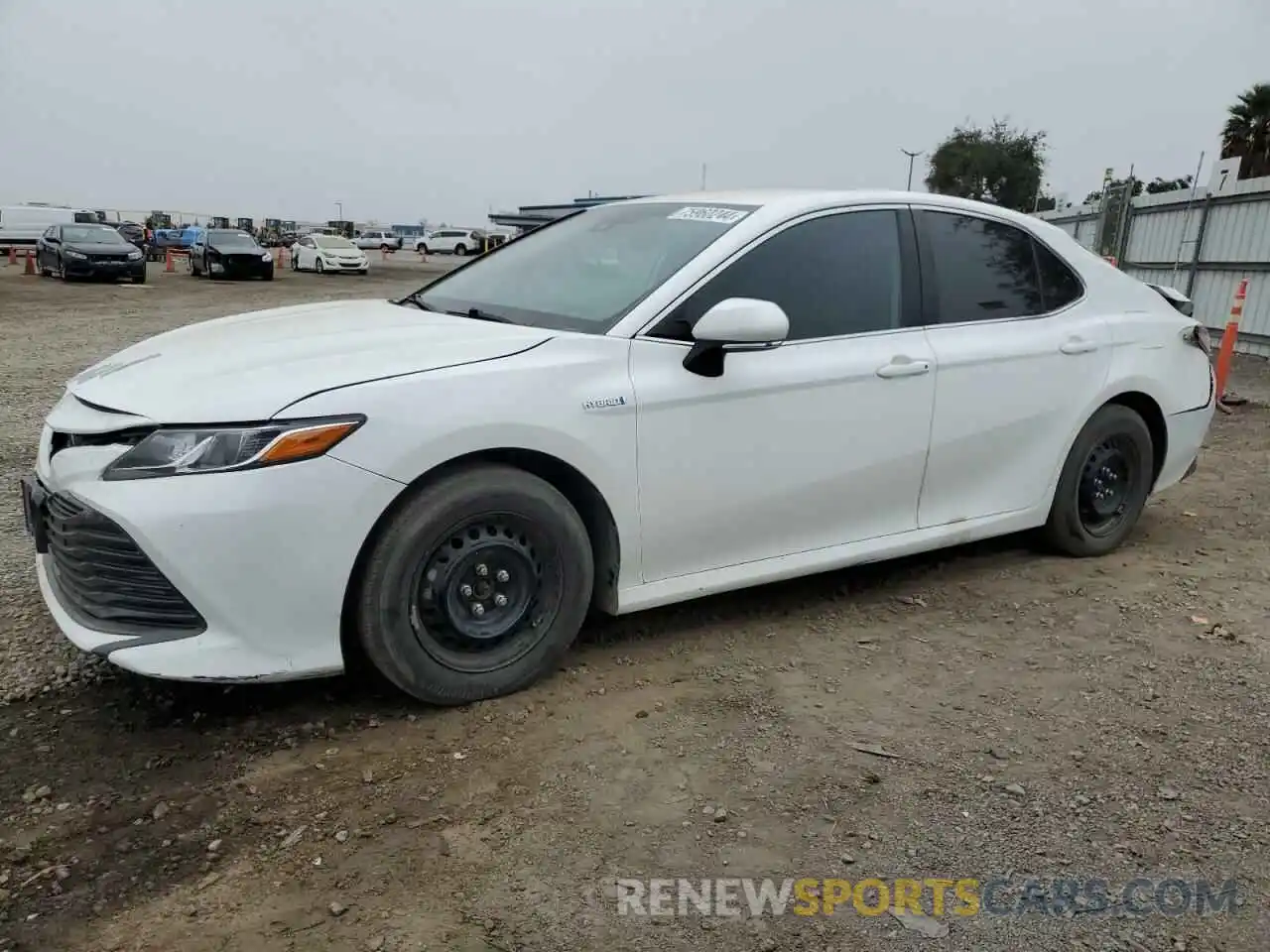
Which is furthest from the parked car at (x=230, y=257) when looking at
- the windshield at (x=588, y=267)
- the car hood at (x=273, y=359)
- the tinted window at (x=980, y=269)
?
the tinted window at (x=980, y=269)

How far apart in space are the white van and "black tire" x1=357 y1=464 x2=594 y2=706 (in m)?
40.0

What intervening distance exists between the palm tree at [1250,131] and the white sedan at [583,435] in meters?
32.6

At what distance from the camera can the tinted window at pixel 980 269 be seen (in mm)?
4008

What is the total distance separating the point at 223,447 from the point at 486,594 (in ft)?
2.83

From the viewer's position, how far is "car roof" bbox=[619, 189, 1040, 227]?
12.1ft

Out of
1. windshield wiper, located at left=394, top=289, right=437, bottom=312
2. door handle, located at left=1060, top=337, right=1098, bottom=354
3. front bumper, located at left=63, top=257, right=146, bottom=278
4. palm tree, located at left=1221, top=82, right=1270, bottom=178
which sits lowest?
front bumper, located at left=63, top=257, right=146, bottom=278

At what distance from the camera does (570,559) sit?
10.3 feet

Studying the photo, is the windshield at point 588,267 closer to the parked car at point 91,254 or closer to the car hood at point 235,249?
the parked car at point 91,254

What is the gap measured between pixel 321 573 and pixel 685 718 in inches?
45.2

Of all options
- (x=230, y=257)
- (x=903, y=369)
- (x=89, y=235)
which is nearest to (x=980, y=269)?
(x=903, y=369)

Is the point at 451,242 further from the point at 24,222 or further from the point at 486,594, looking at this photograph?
the point at 486,594


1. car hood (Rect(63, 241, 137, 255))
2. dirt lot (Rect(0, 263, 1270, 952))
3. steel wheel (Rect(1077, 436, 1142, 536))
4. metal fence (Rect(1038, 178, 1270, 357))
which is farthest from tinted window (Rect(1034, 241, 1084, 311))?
car hood (Rect(63, 241, 137, 255))

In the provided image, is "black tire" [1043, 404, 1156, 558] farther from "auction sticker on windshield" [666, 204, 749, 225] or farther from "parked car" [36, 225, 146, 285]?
"parked car" [36, 225, 146, 285]

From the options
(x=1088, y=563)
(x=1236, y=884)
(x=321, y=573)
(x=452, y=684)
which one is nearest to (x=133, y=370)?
(x=321, y=573)
